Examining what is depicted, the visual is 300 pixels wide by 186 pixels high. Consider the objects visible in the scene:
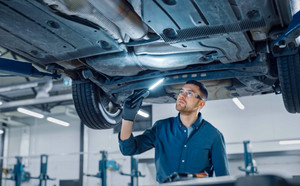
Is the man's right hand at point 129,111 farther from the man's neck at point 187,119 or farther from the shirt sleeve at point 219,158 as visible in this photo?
the shirt sleeve at point 219,158

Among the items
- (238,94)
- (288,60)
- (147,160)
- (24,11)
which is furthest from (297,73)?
(147,160)

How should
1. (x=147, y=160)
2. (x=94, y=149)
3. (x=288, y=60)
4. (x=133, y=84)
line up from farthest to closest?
(x=94, y=149), (x=147, y=160), (x=133, y=84), (x=288, y=60)

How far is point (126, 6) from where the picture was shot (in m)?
2.36

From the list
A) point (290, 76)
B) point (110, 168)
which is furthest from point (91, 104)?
point (110, 168)

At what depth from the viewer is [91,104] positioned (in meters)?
3.59

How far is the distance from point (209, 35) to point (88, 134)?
1196 centimetres

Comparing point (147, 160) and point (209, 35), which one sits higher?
point (209, 35)

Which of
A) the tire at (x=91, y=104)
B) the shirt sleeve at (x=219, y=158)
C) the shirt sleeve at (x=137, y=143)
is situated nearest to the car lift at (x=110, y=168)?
the tire at (x=91, y=104)

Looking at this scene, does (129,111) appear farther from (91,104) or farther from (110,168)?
(110,168)

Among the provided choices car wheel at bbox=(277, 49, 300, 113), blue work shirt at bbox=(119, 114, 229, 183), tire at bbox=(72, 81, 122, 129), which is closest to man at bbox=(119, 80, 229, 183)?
blue work shirt at bbox=(119, 114, 229, 183)

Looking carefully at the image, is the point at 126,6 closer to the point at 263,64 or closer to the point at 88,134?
the point at 263,64

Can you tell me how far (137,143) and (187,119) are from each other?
0.42 m

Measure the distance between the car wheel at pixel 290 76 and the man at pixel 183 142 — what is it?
0.73 metres

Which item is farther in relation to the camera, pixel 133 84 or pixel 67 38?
pixel 133 84
